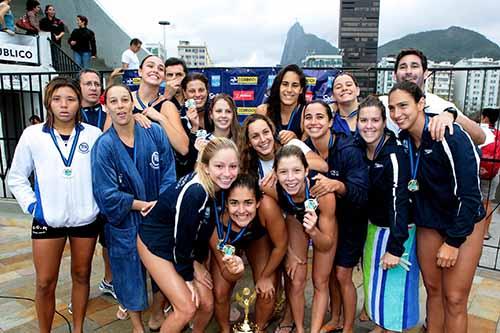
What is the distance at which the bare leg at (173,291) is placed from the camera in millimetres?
2422

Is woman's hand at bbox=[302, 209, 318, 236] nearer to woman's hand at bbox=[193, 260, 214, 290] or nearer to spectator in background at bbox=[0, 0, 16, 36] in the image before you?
woman's hand at bbox=[193, 260, 214, 290]

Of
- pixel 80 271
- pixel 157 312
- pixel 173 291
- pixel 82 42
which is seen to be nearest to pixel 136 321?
pixel 157 312

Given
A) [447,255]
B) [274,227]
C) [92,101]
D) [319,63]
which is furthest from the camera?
[319,63]

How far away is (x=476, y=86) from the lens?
4723 mm

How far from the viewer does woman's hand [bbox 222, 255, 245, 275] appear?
7.96ft

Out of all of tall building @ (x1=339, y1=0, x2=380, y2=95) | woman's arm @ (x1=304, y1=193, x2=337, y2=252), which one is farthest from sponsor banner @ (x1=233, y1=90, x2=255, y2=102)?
tall building @ (x1=339, y1=0, x2=380, y2=95)

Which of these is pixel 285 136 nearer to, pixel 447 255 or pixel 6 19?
pixel 447 255

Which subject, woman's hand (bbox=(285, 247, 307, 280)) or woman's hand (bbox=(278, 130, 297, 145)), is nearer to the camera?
woman's hand (bbox=(285, 247, 307, 280))

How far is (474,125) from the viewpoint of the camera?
8.09ft

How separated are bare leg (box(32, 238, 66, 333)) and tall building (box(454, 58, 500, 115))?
448cm

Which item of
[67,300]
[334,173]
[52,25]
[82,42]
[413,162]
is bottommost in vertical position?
[67,300]

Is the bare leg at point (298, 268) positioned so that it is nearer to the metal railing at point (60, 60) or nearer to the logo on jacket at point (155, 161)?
the logo on jacket at point (155, 161)

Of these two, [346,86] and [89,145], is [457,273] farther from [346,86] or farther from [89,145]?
[89,145]

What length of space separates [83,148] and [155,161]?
510mm
